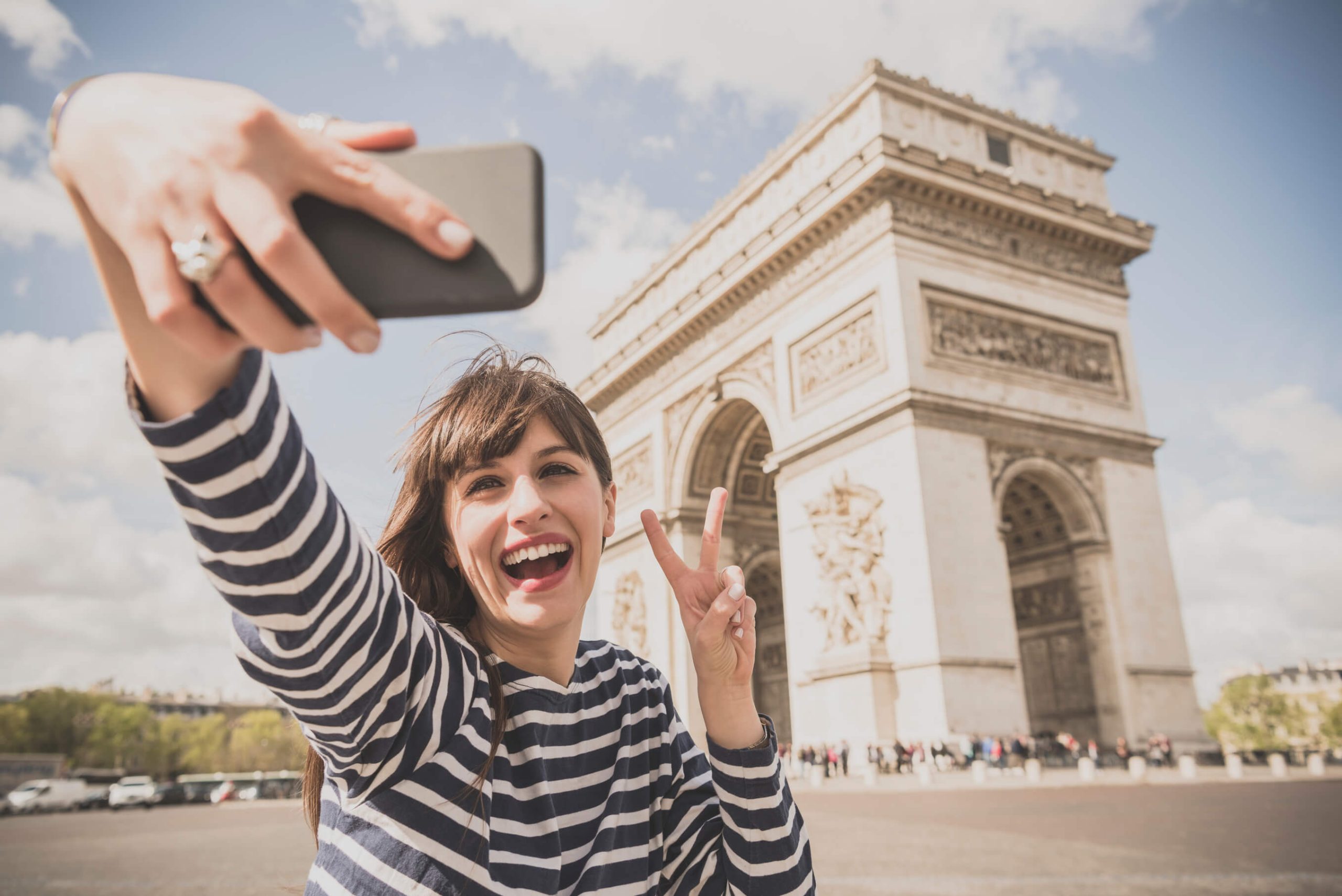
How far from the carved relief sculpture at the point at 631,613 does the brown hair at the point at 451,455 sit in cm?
2070

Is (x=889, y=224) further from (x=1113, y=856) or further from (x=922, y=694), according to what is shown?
(x=1113, y=856)

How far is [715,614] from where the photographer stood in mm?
1231

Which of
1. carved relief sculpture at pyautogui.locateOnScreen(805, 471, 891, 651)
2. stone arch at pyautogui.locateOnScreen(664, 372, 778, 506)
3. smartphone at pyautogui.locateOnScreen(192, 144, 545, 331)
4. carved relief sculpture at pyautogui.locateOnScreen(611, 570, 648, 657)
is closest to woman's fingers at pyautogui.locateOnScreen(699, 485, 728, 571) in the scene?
smartphone at pyautogui.locateOnScreen(192, 144, 545, 331)

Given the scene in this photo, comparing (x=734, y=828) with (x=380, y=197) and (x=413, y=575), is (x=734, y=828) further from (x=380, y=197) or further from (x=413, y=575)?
(x=380, y=197)

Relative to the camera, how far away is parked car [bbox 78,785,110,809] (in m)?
31.7

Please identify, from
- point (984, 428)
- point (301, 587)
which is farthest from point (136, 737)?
point (301, 587)

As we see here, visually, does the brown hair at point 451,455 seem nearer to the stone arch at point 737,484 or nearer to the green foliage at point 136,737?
the stone arch at point 737,484

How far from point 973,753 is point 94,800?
33.2 m

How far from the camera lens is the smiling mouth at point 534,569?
1181 mm

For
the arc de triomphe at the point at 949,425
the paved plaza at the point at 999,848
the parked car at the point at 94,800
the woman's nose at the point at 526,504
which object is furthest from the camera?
the parked car at the point at 94,800

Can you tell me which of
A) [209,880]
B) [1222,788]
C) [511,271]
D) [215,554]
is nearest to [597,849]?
[215,554]

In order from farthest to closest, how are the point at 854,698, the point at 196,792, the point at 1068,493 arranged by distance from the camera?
the point at 196,792, the point at 1068,493, the point at 854,698

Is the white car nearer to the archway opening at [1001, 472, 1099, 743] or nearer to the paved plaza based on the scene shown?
the paved plaza

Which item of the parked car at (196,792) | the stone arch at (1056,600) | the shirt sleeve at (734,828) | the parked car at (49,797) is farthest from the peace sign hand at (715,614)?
the parked car at (196,792)
